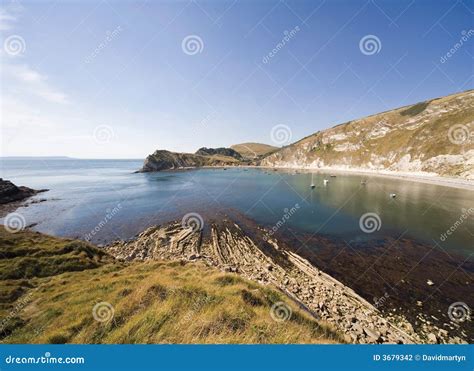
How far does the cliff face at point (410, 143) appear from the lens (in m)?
62.7

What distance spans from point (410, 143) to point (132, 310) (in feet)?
363

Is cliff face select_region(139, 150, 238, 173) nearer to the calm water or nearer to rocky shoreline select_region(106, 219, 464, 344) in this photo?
the calm water

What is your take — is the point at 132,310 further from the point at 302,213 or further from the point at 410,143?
the point at 410,143

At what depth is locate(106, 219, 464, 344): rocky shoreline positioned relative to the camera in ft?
31.0

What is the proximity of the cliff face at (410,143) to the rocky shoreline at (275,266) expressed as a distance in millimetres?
72565

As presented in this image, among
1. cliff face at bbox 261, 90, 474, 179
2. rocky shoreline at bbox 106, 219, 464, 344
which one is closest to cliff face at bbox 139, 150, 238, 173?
cliff face at bbox 261, 90, 474, 179

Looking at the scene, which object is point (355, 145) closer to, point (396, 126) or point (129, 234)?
point (396, 126)

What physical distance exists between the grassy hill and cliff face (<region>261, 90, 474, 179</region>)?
265 ft

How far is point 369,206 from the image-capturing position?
118ft

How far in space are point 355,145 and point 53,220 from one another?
14211cm

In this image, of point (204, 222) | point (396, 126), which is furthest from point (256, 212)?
point (396, 126)

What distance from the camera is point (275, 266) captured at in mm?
16094

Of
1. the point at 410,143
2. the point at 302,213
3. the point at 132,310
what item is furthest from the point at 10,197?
the point at 410,143

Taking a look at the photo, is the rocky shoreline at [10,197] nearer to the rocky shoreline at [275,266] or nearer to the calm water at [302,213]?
the calm water at [302,213]
